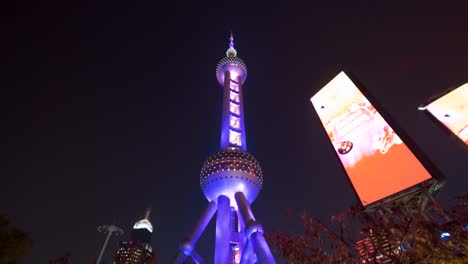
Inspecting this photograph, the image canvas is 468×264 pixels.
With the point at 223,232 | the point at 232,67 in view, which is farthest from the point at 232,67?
the point at 223,232

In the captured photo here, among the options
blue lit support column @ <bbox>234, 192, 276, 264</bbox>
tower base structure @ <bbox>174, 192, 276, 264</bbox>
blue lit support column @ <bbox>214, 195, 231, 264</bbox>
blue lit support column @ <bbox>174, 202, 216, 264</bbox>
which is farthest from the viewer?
blue lit support column @ <bbox>214, 195, 231, 264</bbox>

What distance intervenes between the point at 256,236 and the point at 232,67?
30.9 m

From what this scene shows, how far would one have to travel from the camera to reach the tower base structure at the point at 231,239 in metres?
33.2

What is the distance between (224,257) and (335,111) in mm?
26872

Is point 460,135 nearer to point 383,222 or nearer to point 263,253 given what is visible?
point 383,222

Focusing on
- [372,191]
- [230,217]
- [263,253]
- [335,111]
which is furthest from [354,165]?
[230,217]

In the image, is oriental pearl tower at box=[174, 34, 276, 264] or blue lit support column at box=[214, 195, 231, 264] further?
blue lit support column at box=[214, 195, 231, 264]

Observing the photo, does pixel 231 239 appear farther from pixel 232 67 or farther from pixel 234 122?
pixel 232 67

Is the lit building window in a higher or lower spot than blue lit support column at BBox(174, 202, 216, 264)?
higher

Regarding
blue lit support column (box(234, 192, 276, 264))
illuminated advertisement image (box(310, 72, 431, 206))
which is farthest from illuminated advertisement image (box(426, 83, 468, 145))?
blue lit support column (box(234, 192, 276, 264))

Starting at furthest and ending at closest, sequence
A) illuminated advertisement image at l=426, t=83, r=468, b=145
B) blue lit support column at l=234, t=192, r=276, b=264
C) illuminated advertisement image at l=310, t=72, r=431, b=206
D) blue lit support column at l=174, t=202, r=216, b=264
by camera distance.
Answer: blue lit support column at l=174, t=202, r=216, b=264
blue lit support column at l=234, t=192, r=276, b=264
illuminated advertisement image at l=426, t=83, r=468, b=145
illuminated advertisement image at l=310, t=72, r=431, b=206

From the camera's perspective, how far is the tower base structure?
109 ft

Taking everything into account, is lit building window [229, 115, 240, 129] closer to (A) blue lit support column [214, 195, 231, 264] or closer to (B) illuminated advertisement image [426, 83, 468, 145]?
(A) blue lit support column [214, 195, 231, 264]

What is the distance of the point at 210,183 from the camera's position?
133 ft
